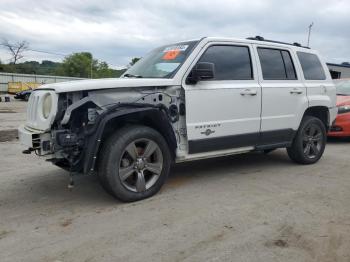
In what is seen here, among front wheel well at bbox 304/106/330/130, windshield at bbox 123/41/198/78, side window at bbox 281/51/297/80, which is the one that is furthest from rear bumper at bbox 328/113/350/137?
windshield at bbox 123/41/198/78

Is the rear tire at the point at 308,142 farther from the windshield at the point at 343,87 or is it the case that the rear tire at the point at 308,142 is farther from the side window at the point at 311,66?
the windshield at the point at 343,87

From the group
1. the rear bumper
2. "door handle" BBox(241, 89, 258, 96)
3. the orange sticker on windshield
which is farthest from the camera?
the rear bumper

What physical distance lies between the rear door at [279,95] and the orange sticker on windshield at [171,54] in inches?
50.9

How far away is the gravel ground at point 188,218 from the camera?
341cm

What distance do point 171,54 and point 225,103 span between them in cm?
101

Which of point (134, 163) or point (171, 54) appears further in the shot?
point (171, 54)

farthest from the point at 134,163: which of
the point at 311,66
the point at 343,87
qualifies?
the point at 343,87

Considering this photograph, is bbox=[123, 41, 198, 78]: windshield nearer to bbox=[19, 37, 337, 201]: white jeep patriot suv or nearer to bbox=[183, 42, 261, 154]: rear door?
bbox=[19, 37, 337, 201]: white jeep patriot suv

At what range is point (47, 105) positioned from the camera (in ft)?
15.1

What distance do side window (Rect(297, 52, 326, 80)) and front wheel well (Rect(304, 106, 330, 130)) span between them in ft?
1.70

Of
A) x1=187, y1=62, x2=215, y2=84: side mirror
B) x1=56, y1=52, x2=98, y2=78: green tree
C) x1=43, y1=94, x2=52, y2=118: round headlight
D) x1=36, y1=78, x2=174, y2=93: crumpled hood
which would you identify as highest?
x1=56, y1=52, x2=98, y2=78: green tree

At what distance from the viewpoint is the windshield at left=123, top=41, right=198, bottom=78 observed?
207 inches

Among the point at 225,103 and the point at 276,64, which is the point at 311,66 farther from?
the point at 225,103

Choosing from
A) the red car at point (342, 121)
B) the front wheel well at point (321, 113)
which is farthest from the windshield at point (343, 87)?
the front wheel well at point (321, 113)
